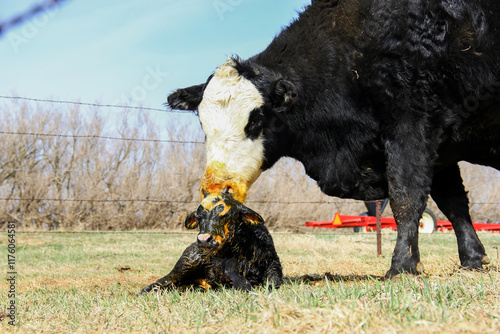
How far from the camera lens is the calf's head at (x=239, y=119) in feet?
15.4

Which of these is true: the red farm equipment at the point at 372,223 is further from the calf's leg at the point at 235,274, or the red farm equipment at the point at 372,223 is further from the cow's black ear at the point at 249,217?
the cow's black ear at the point at 249,217

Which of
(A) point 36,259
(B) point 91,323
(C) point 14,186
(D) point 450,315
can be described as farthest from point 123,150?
(D) point 450,315

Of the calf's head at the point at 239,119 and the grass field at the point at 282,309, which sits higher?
the calf's head at the point at 239,119

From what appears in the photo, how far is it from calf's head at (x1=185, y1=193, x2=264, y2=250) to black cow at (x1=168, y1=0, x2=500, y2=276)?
0.88ft

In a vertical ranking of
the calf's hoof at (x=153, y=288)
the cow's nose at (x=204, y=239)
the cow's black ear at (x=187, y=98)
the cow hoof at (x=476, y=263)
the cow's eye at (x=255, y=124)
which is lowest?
the calf's hoof at (x=153, y=288)

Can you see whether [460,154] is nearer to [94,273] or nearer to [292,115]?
[292,115]

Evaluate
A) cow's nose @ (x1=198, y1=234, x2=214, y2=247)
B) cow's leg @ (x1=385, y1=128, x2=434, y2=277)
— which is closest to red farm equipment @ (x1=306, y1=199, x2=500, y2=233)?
cow's leg @ (x1=385, y1=128, x2=434, y2=277)

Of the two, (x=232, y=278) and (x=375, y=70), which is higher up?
(x=375, y=70)

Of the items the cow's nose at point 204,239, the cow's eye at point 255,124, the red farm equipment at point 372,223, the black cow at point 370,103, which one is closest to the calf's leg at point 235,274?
the cow's nose at point 204,239

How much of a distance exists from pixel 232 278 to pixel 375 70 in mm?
2285

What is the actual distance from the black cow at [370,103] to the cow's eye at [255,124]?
10mm

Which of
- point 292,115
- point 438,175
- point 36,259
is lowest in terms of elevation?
point 36,259

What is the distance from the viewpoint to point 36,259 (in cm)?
921

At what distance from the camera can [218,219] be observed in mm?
4258
